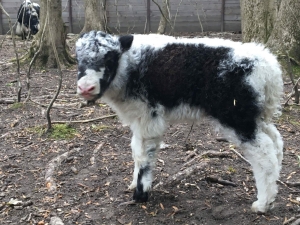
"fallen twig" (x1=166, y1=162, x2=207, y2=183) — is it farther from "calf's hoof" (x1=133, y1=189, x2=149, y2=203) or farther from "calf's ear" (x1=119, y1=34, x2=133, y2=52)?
"calf's ear" (x1=119, y1=34, x2=133, y2=52)

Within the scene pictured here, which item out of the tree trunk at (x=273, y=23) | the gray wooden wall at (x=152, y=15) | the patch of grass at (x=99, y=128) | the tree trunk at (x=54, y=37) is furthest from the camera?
the gray wooden wall at (x=152, y=15)

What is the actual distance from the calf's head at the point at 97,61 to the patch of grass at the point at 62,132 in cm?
226

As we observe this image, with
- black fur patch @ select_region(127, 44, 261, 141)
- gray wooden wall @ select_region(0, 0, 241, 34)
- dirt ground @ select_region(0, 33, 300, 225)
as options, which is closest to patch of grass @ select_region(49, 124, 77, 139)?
dirt ground @ select_region(0, 33, 300, 225)

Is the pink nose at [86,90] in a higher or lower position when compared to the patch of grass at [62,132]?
higher

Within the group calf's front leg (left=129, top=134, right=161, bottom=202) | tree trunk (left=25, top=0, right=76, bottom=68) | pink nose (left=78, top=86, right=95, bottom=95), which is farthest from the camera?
tree trunk (left=25, top=0, right=76, bottom=68)

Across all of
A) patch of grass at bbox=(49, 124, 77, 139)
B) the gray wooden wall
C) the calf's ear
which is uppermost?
the gray wooden wall

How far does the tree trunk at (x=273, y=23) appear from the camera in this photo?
7.64 m

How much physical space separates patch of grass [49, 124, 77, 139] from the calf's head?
88.8 inches

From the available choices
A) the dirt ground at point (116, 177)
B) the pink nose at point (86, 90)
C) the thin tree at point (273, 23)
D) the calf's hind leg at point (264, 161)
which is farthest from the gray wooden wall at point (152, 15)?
the calf's hind leg at point (264, 161)

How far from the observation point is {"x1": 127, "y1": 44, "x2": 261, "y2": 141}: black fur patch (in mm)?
3535

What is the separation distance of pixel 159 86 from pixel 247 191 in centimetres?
148

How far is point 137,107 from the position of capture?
12.8 feet

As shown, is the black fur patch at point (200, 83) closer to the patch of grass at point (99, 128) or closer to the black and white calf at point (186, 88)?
the black and white calf at point (186, 88)

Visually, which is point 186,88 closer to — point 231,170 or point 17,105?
point 231,170
